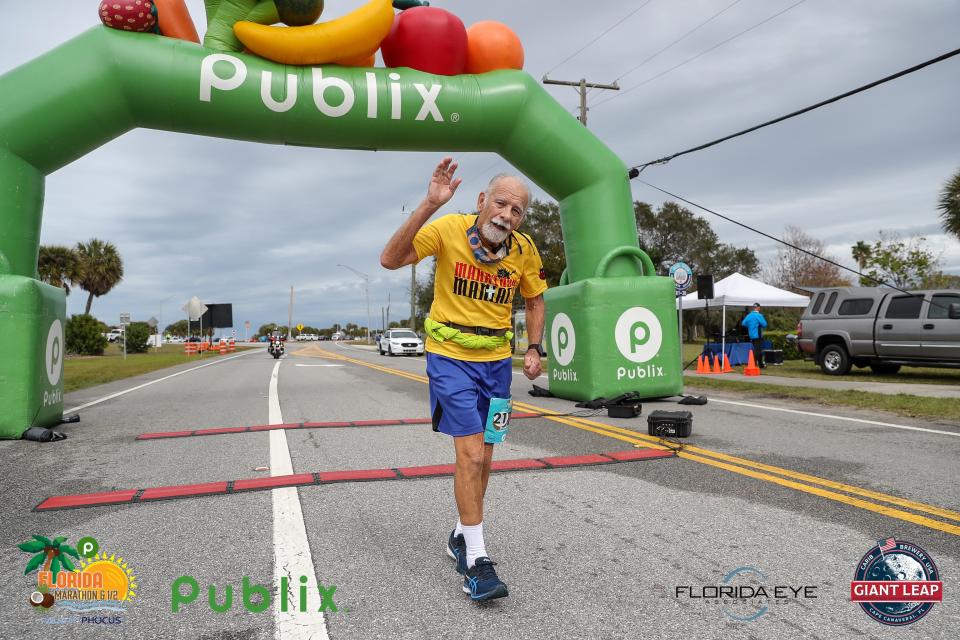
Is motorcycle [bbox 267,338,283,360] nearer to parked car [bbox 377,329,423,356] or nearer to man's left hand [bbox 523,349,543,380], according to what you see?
parked car [bbox 377,329,423,356]

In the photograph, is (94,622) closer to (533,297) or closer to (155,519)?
(155,519)

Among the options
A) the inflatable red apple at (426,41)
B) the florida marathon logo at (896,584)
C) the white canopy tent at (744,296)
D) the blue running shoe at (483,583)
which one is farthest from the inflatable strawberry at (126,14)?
the white canopy tent at (744,296)

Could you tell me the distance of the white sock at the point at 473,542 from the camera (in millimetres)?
2811

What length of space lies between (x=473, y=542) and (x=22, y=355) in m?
6.33

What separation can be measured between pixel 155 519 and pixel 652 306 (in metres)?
6.89

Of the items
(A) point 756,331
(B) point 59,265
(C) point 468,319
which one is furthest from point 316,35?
(B) point 59,265

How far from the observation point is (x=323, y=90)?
8062 mm

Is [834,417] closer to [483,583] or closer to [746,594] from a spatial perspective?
[746,594]

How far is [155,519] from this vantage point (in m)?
3.80

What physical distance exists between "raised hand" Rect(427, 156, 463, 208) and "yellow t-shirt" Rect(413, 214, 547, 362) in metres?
0.22

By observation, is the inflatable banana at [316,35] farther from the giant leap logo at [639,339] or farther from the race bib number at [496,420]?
the race bib number at [496,420]

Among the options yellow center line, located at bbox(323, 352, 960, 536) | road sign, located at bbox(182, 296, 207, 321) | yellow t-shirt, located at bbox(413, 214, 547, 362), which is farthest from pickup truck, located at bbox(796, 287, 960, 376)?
road sign, located at bbox(182, 296, 207, 321)

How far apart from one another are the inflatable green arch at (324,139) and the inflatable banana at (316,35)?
203mm

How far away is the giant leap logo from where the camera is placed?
867cm
